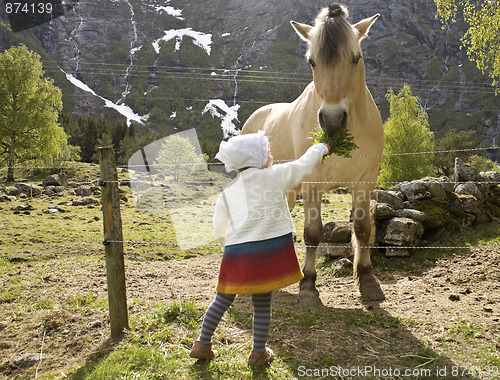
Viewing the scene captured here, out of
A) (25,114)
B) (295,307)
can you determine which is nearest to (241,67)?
(25,114)

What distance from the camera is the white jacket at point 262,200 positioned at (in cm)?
287

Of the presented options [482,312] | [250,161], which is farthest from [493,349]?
[250,161]

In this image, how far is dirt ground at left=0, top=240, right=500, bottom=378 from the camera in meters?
3.21

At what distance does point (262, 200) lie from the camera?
2869 mm

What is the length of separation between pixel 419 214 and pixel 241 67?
18346 centimetres

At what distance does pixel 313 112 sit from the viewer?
14.6 feet

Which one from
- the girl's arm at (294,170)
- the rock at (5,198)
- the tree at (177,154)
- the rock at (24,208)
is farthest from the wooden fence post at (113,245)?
the tree at (177,154)

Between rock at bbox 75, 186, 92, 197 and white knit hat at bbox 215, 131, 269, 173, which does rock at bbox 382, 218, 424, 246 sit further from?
rock at bbox 75, 186, 92, 197

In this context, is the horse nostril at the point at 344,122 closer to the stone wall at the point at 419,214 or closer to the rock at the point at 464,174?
the stone wall at the point at 419,214

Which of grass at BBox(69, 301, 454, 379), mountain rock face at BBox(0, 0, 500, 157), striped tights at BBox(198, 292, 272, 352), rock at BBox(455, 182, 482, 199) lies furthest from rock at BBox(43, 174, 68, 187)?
mountain rock face at BBox(0, 0, 500, 157)

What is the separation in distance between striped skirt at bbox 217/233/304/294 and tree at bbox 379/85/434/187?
25.0m

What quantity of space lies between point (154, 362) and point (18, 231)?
8.59m

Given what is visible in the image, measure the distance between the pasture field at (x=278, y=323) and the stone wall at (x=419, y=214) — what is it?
29cm

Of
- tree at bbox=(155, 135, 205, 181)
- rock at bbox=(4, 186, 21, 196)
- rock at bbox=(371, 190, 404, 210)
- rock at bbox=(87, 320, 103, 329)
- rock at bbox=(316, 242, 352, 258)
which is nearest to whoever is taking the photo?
rock at bbox=(87, 320, 103, 329)
